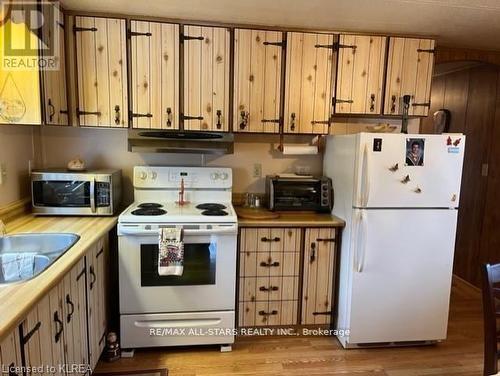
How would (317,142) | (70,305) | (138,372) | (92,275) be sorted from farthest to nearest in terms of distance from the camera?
(317,142), (138,372), (92,275), (70,305)

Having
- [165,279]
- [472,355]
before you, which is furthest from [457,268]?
[165,279]

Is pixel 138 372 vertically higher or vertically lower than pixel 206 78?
lower

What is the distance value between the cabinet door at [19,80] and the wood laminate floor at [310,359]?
5.28 feet

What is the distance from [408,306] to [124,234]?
1.99m

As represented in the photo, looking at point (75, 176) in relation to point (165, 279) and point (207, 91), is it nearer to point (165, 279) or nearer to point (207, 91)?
point (165, 279)

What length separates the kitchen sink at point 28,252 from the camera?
5.54 feet

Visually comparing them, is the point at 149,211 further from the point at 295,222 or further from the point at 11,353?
the point at 11,353

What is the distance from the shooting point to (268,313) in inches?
101

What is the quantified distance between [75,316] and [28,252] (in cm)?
46

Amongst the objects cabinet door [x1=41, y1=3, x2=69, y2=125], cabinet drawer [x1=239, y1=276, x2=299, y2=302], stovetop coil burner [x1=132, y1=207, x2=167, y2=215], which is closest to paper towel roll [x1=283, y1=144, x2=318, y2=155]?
cabinet drawer [x1=239, y1=276, x2=299, y2=302]

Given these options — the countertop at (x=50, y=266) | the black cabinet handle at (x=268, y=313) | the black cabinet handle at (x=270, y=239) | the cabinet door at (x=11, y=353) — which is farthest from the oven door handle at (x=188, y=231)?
the cabinet door at (x=11, y=353)

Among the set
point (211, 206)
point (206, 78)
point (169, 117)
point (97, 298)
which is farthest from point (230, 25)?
point (97, 298)

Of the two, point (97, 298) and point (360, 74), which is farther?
point (360, 74)

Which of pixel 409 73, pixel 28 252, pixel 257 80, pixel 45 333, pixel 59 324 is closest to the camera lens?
pixel 45 333
